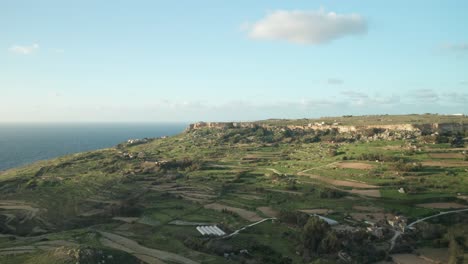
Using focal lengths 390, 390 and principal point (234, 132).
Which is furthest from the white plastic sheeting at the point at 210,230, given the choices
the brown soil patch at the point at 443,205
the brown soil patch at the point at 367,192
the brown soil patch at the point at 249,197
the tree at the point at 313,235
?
the brown soil patch at the point at 443,205

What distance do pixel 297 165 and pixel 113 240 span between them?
6073cm

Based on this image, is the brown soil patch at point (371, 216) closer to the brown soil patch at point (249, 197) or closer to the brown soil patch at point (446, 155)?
the brown soil patch at point (249, 197)

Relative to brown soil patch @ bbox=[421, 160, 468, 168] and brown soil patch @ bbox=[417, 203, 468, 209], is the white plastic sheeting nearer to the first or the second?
brown soil patch @ bbox=[417, 203, 468, 209]

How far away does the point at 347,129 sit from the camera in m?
145

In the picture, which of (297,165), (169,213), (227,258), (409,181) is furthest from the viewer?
(297,165)

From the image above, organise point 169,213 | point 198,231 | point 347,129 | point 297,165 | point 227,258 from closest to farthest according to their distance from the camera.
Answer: point 227,258 → point 198,231 → point 169,213 → point 297,165 → point 347,129

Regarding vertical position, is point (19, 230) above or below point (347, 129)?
below

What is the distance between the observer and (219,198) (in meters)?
76.7

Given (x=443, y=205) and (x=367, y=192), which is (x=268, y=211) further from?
(x=443, y=205)

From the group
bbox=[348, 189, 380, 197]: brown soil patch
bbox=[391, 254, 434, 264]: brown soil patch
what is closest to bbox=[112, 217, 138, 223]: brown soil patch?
bbox=[391, 254, 434, 264]: brown soil patch

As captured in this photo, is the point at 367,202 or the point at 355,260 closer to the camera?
the point at 355,260

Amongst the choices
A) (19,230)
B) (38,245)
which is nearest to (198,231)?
(38,245)

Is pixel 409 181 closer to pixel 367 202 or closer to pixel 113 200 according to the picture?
pixel 367 202

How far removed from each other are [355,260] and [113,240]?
2924 cm
